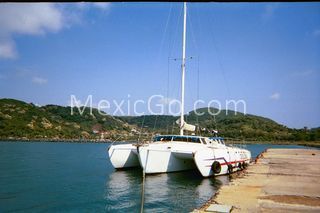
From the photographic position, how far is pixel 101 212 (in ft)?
39.1

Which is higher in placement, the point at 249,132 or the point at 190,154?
the point at 249,132

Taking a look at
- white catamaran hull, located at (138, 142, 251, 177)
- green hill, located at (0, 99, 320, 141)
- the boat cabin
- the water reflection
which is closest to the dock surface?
the water reflection

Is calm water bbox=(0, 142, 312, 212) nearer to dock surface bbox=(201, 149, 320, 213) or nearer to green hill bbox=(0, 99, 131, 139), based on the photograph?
dock surface bbox=(201, 149, 320, 213)

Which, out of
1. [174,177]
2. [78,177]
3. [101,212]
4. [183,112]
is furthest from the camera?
[183,112]

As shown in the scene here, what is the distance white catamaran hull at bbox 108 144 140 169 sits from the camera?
68.9 ft

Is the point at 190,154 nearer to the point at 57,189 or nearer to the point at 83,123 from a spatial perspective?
the point at 57,189

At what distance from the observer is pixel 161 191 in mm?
15414

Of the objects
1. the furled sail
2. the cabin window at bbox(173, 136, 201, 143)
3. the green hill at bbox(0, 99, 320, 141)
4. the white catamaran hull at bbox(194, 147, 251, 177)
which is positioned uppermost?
the green hill at bbox(0, 99, 320, 141)

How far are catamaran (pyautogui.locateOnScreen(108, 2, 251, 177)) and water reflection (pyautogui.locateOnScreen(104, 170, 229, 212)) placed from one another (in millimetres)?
587

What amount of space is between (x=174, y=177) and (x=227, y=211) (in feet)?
36.7

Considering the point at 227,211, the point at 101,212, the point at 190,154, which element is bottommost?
the point at 101,212

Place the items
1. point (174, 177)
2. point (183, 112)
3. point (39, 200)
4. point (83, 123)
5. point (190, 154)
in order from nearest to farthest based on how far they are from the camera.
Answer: point (39, 200) → point (190, 154) → point (174, 177) → point (183, 112) → point (83, 123)

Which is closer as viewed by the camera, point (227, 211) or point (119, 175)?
point (227, 211)

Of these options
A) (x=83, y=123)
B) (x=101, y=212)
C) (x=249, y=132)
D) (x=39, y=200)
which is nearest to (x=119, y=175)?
(x=39, y=200)
